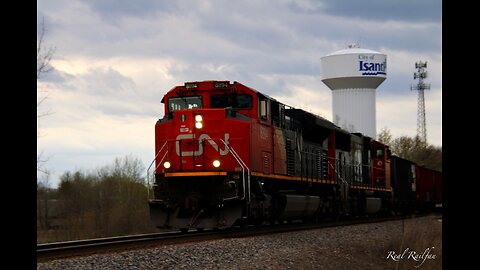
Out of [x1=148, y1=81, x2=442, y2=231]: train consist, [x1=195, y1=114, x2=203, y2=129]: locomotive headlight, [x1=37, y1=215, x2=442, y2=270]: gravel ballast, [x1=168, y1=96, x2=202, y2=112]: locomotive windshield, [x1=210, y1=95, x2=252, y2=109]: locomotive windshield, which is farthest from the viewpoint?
[x1=168, y1=96, x2=202, y2=112]: locomotive windshield

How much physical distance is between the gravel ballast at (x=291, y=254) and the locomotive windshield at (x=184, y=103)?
4137mm

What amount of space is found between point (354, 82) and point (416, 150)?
89.7 ft

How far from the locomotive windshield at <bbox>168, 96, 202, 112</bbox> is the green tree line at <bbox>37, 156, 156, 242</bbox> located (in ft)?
A: 51.0

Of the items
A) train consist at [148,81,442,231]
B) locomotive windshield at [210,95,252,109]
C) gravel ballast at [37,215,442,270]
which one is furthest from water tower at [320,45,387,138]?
locomotive windshield at [210,95,252,109]

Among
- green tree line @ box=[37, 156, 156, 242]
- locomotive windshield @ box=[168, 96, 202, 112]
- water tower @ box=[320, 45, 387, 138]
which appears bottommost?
green tree line @ box=[37, 156, 156, 242]

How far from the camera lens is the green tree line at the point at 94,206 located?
35312 mm

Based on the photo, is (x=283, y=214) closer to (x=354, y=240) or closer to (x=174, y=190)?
(x=354, y=240)

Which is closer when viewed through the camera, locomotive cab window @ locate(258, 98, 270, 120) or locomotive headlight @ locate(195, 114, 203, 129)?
locomotive headlight @ locate(195, 114, 203, 129)

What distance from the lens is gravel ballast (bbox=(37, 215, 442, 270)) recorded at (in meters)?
10.3

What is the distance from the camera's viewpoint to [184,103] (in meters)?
17.2

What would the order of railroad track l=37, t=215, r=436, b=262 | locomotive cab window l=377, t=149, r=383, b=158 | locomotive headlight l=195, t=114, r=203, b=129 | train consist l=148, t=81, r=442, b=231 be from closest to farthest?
railroad track l=37, t=215, r=436, b=262 → train consist l=148, t=81, r=442, b=231 → locomotive headlight l=195, t=114, r=203, b=129 → locomotive cab window l=377, t=149, r=383, b=158

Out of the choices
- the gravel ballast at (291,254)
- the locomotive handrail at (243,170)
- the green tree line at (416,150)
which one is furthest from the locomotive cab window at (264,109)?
the green tree line at (416,150)

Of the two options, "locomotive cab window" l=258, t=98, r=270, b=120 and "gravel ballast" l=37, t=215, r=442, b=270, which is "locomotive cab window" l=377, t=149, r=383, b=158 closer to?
"gravel ballast" l=37, t=215, r=442, b=270
